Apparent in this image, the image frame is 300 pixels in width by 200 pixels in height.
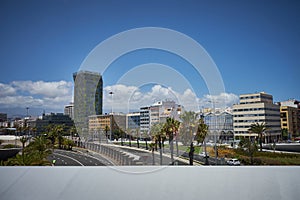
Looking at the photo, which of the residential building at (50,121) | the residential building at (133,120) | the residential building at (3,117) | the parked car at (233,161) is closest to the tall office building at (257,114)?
the parked car at (233,161)

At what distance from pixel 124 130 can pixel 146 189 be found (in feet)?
3.98

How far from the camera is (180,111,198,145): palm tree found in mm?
4043

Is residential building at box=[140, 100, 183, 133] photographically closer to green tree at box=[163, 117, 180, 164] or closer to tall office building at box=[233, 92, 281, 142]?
green tree at box=[163, 117, 180, 164]

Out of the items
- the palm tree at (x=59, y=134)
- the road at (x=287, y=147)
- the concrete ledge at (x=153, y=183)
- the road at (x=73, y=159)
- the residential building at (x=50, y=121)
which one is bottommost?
the concrete ledge at (x=153, y=183)

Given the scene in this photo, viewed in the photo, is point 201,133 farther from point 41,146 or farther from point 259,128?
point 41,146

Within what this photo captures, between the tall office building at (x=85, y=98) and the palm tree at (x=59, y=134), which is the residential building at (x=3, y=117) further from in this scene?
the tall office building at (x=85, y=98)

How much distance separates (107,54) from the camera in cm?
348

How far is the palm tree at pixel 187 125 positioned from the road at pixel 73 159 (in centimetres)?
141

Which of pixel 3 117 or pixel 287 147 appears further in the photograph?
pixel 3 117

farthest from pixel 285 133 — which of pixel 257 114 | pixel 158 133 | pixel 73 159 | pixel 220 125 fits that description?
pixel 73 159

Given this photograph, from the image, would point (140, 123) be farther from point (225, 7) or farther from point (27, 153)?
point (225, 7)

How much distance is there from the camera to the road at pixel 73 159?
458 cm

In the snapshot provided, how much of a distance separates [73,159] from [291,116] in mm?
3941

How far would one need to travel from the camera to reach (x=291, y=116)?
4.70m
